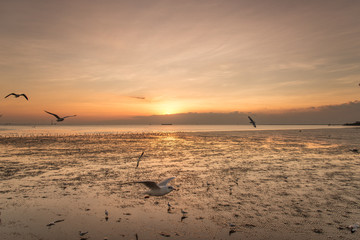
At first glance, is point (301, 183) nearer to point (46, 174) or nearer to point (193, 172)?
point (193, 172)

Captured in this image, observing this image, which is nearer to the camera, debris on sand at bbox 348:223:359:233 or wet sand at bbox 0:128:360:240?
debris on sand at bbox 348:223:359:233

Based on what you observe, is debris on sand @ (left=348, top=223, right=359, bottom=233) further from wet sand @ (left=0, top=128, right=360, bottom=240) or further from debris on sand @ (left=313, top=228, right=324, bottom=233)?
debris on sand @ (left=313, top=228, right=324, bottom=233)

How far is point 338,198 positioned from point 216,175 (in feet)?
20.4

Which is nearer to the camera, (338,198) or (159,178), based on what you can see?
(338,198)

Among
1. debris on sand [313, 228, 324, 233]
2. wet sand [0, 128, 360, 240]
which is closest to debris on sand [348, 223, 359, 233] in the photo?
wet sand [0, 128, 360, 240]

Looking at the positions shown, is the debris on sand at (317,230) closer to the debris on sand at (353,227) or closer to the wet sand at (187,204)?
the wet sand at (187,204)

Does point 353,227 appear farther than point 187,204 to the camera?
No

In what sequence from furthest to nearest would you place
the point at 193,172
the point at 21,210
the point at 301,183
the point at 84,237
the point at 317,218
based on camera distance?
the point at 193,172 < the point at 301,183 < the point at 21,210 < the point at 317,218 < the point at 84,237

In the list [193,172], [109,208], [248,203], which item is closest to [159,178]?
[193,172]

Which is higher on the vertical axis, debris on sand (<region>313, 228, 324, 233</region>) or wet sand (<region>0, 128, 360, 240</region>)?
wet sand (<region>0, 128, 360, 240</region>)

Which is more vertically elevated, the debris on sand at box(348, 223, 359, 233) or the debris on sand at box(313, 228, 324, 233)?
the debris on sand at box(348, 223, 359, 233)

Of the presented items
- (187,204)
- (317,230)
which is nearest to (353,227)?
(317,230)

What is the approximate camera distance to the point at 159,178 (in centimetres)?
1369

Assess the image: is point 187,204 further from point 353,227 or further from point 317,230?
point 353,227
